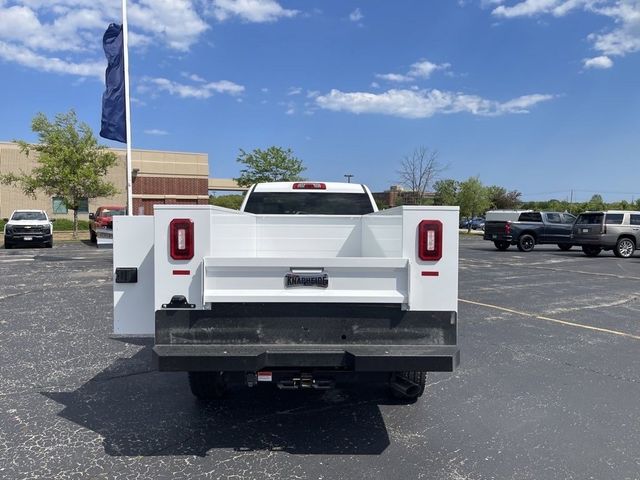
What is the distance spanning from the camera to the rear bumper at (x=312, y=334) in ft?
11.1

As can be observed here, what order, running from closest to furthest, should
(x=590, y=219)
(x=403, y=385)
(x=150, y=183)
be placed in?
(x=403, y=385)
(x=590, y=219)
(x=150, y=183)

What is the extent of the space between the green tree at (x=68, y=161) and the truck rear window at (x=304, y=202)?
76.9 feet

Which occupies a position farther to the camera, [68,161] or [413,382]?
[68,161]

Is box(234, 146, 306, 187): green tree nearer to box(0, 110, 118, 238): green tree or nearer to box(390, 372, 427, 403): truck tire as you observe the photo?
box(0, 110, 118, 238): green tree

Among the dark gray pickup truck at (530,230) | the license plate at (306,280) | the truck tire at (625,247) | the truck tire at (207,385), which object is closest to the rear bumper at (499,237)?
the dark gray pickup truck at (530,230)

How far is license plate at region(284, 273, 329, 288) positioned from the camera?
3514 millimetres

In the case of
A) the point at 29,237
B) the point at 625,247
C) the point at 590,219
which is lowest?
the point at 625,247

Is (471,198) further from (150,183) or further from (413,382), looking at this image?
(413,382)

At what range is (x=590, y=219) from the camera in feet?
72.4

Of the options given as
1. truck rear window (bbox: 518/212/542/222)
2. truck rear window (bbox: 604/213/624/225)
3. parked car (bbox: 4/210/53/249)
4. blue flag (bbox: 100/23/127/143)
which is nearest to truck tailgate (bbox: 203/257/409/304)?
blue flag (bbox: 100/23/127/143)

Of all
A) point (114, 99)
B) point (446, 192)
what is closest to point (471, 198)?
point (446, 192)

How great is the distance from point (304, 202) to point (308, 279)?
3440mm

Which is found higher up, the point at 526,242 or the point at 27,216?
the point at 27,216

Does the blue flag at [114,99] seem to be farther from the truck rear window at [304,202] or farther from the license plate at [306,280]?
the license plate at [306,280]
